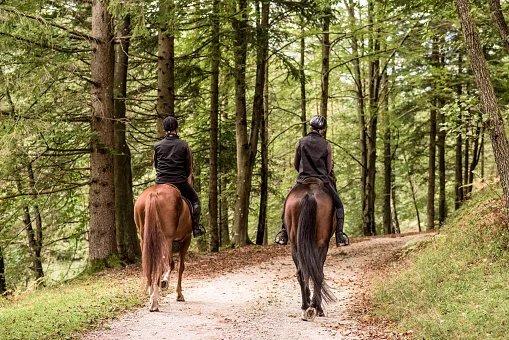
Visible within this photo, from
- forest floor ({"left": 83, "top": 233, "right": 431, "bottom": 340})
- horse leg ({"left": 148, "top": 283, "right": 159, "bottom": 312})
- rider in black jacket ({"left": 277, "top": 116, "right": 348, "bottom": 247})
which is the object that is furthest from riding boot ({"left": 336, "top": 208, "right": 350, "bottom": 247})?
horse leg ({"left": 148, "top": 283, "right": 159, "bottom": 312})

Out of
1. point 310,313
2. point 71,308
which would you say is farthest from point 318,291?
point 71,308

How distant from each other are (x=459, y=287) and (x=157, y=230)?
15.4ft

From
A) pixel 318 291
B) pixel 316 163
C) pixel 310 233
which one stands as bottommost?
pixel 318 291

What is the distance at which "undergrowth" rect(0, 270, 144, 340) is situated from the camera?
6.74 m

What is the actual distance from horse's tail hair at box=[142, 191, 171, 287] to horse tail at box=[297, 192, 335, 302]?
2150 mm

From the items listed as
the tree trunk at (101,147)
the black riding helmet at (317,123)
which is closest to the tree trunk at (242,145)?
the tree trunk at (101,147)

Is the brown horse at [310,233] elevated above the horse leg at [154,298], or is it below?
above

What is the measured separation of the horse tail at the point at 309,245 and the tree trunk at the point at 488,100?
3.12 metres

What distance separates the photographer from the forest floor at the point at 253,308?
6.79m

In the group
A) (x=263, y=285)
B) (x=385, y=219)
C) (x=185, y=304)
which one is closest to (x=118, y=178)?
(x=263, y=285)

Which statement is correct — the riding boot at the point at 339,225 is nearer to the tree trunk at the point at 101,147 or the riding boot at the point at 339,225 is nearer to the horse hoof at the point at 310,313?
the horse hoof at the point at 310,313

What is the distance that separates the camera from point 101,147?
43.1ft

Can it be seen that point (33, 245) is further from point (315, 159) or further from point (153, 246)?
point (315, 159)

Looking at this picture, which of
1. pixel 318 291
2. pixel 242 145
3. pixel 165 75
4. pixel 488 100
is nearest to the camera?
pixel 318 291
